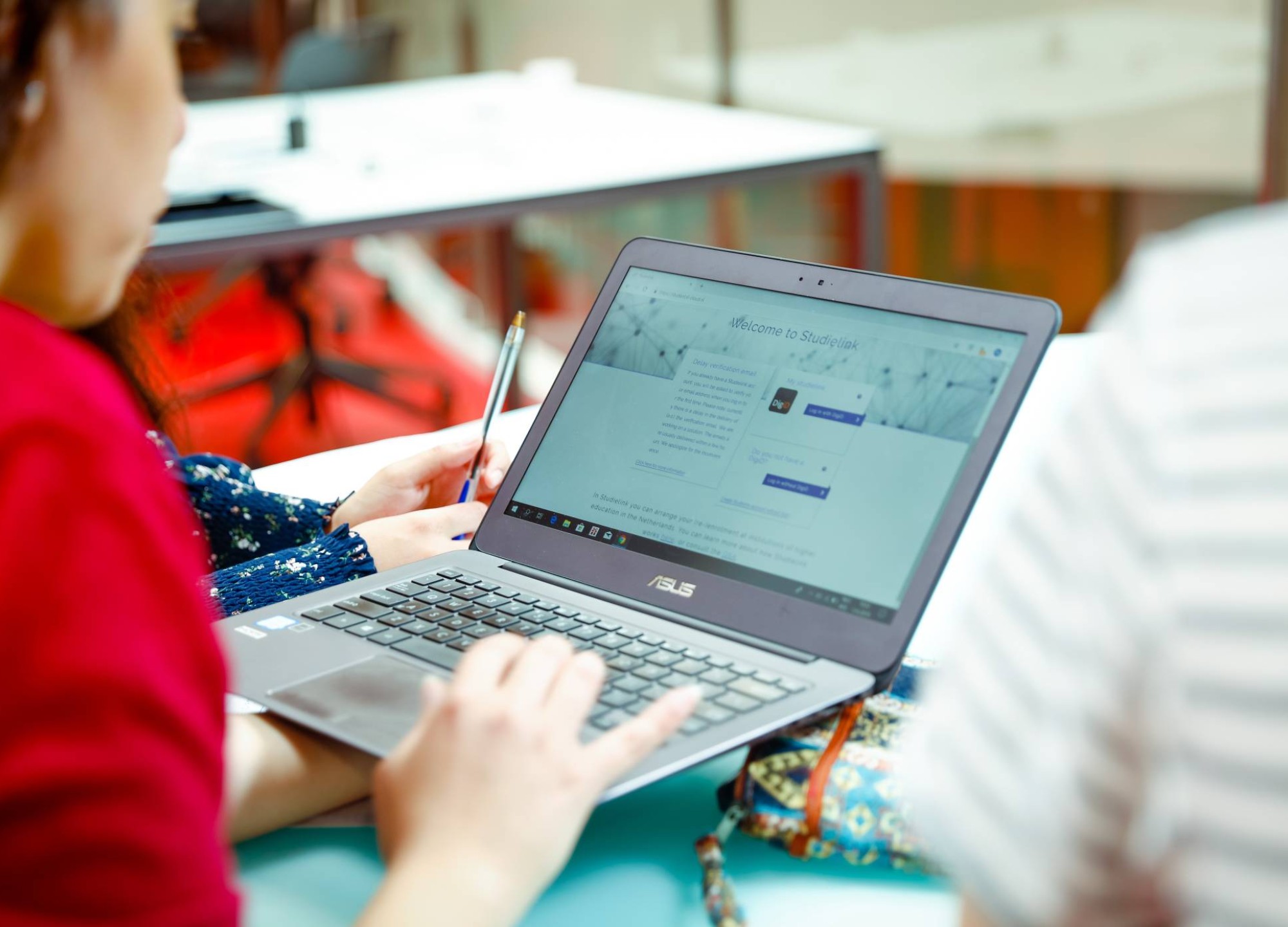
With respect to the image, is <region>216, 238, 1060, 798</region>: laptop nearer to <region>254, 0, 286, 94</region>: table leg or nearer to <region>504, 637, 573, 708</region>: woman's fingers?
<region>504, 637, 573, 708</region>: woman's fingers

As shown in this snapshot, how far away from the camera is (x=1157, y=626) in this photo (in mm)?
305

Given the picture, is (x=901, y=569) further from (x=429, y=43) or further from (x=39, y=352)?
(x=429, y=43)

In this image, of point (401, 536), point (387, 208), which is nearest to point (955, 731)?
point (401, 536)

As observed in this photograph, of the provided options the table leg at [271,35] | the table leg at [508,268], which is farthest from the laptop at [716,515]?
the table leg at [271,35]

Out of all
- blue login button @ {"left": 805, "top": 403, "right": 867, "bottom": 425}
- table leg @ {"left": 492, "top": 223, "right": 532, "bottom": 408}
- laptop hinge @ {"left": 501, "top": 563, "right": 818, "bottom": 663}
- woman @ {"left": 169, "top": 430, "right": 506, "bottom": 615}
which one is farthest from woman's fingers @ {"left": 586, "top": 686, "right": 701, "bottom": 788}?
table leg @ {"left": 492, "top": 223, "right": 532, "bottom": 408}

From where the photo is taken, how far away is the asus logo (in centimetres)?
78

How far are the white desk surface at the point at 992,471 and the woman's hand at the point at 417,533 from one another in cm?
7

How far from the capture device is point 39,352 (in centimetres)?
44

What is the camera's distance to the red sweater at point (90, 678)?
0.40 metres

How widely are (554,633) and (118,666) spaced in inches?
13.9

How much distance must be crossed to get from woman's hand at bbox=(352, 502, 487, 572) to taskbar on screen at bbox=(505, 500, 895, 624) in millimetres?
63

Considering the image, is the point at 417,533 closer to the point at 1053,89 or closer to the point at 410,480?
the point at 410,480

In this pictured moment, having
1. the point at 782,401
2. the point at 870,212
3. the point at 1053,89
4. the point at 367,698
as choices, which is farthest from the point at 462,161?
the point at 367,698

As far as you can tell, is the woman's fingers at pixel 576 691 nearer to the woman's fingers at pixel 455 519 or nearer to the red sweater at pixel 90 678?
the red sweater at pixel 90 678
